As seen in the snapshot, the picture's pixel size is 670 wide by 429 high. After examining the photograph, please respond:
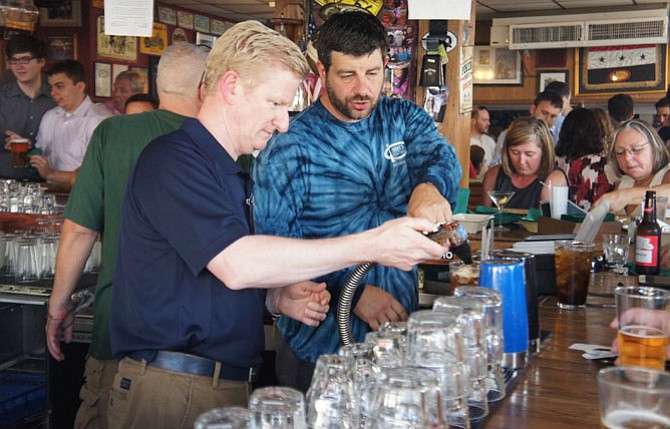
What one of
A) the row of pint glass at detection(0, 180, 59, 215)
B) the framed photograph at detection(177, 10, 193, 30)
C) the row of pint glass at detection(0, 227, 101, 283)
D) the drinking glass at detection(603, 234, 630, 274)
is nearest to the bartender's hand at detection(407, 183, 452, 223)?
the drinking glass at detection(603, 234, 630, 274)

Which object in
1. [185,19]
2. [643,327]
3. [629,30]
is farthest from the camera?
[185,19]

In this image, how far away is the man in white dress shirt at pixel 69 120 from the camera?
614 cm

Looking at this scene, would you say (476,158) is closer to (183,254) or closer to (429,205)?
(429,205)

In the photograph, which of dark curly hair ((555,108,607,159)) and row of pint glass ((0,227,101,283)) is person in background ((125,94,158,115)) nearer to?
row of pint glass ((0,227,101,283))

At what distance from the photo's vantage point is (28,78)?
6.71 meters

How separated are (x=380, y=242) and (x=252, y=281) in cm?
31

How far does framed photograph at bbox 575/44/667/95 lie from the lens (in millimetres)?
10477

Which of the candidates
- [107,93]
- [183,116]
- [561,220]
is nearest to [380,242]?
[183,116]

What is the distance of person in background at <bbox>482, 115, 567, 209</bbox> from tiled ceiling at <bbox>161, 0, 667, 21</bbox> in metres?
5.21

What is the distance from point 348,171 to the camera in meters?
2.57

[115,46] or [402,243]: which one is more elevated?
[115,46]

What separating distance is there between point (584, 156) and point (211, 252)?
429 cm

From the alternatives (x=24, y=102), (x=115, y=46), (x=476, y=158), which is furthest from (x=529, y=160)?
(x=115, y=46)

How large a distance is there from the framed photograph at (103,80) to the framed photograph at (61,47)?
0.33 m
